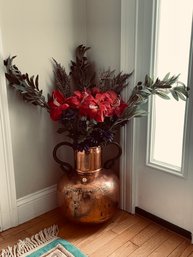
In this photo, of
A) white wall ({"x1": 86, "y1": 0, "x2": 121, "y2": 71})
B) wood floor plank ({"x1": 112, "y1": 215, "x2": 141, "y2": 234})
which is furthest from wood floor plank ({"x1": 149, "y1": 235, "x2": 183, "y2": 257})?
white wall ({"x1": 86, "y1": 0, "x2": 121, "y2": 71})

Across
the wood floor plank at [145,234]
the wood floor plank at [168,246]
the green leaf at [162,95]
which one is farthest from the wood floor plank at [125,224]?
the green leaf at [162,95]

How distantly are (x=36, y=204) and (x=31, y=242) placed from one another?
12.2 inches

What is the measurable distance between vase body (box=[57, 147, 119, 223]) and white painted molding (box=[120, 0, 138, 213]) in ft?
0.61

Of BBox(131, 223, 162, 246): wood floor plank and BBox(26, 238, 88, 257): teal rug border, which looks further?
BBox(131, 223, 162, 246): wood floor plank

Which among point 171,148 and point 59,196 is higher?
point 171,148

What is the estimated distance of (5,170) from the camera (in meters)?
1.69

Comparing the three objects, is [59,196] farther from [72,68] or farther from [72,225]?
[72,68]

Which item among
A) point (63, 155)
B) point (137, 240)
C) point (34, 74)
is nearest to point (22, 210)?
point (63, 155)

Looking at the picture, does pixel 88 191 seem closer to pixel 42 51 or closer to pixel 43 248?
pixel 43 248

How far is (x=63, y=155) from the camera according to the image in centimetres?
200

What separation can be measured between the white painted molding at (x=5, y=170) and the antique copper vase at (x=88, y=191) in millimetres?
315

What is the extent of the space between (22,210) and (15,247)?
279 mm

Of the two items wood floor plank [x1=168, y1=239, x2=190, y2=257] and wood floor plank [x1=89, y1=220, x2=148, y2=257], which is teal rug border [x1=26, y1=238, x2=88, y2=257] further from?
wood floor plank [x1=168, y1=239, x2=190, y2=257]

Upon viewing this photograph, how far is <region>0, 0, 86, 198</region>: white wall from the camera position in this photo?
160cm
